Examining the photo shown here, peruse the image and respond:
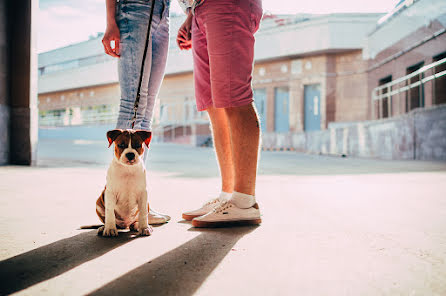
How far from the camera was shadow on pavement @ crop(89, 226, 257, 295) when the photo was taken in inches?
42.1

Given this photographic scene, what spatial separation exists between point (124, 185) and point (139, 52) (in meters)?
0.82

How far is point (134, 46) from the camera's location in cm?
207

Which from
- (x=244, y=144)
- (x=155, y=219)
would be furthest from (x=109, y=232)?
(x=244, y=144)

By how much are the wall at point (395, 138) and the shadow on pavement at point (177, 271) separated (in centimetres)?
797

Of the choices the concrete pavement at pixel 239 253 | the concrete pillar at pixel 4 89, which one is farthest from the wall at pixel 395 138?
the concrete pillar at pixel 4 89

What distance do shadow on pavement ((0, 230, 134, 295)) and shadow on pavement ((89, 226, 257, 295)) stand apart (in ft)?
0.76

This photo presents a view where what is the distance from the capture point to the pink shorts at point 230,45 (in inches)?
76.7

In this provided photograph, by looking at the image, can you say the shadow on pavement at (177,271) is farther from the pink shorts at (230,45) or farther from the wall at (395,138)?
the wall at (395,138)

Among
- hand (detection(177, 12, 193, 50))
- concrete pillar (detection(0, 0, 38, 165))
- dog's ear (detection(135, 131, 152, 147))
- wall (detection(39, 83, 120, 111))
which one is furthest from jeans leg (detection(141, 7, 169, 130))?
wall (detection(39, 83, 120, 111))

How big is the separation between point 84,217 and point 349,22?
19.3 m

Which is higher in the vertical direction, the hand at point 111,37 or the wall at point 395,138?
the hand at point 111,37

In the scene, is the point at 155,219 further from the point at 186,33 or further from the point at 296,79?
the point at 296,79

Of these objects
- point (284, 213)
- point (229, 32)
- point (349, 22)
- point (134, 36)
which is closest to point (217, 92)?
point (229, 32)

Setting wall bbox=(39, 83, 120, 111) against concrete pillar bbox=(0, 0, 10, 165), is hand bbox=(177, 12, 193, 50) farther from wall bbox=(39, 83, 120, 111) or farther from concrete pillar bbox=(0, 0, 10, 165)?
wall bbox=(39, 83, 120, 111)
